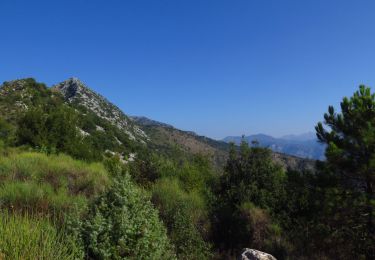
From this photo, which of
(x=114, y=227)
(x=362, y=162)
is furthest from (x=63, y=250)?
(x=362, y=162)

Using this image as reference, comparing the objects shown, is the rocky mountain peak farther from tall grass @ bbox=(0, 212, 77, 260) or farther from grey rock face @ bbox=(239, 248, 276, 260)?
tall grass @ bbox=(0, 212, 77, 260)

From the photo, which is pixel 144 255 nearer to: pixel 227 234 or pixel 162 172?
pixel 227 234

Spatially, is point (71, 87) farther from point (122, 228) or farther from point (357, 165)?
point (122, 228)

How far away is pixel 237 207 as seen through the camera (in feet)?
35.7

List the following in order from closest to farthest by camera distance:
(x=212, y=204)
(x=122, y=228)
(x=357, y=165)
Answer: (x=122, y=228)
(x=357, y=165)
(x=212, y=204)

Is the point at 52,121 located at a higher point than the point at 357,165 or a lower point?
lower

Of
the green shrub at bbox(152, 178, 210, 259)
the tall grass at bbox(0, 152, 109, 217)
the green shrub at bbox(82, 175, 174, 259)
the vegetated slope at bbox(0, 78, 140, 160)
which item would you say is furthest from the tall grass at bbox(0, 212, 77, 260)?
the vegetated slope at bbox(0, 78, 140, 160)

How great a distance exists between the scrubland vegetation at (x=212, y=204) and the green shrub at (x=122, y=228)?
0.02 metres

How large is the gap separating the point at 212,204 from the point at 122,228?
620 cm

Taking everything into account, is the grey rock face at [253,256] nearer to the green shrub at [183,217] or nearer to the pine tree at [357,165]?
the green shrub at [183,217]

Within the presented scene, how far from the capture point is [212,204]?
1091 centimetres

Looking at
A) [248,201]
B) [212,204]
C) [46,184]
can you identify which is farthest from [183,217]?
[46,184]

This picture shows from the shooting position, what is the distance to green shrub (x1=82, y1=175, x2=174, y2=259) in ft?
16.2

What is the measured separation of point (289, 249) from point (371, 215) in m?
2.57
